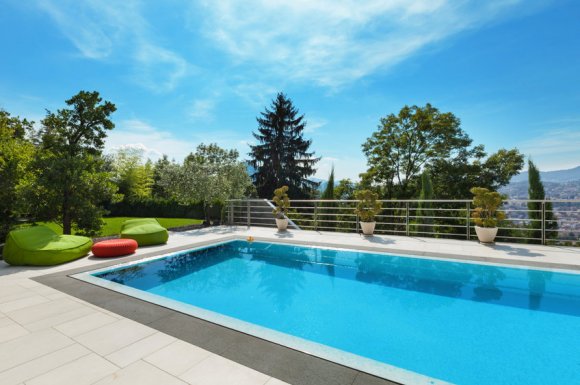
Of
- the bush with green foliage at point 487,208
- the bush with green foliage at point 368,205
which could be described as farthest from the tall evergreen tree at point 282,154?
the bush with green foliage at point 487,208

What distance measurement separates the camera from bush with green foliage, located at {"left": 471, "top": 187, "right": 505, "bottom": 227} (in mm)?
6938

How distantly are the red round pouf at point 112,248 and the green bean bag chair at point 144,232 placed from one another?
830 mm

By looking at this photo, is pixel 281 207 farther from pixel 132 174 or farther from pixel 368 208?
pixel 132 174

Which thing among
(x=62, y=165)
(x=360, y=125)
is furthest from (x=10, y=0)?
(x=360, y=125)

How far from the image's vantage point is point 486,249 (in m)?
6.60

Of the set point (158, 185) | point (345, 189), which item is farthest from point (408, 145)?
point (158, 185)

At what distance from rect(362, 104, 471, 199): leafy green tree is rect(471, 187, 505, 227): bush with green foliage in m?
12.7

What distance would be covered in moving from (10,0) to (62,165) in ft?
13.2

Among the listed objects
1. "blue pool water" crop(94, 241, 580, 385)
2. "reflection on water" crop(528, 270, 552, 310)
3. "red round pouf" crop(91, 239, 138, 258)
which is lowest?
"blue pool water" crop(94, 241, 580, 385)

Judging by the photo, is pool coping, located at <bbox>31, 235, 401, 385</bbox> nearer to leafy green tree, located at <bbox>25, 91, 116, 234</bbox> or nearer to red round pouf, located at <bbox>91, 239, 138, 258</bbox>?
red round pouf, located at <bbox>91, 239, 138, 258</bbox>

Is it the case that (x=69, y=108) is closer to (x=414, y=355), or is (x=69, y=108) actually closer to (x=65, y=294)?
(x=65, y=294)

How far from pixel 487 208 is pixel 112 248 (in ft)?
29.5

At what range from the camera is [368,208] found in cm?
888

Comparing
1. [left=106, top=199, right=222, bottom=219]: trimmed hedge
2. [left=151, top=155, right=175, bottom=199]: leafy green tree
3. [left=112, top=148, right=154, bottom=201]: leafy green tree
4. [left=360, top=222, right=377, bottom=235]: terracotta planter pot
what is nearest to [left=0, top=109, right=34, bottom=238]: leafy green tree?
[left=360, top=222, right=377, bottom=235]: terracotta planter pot
